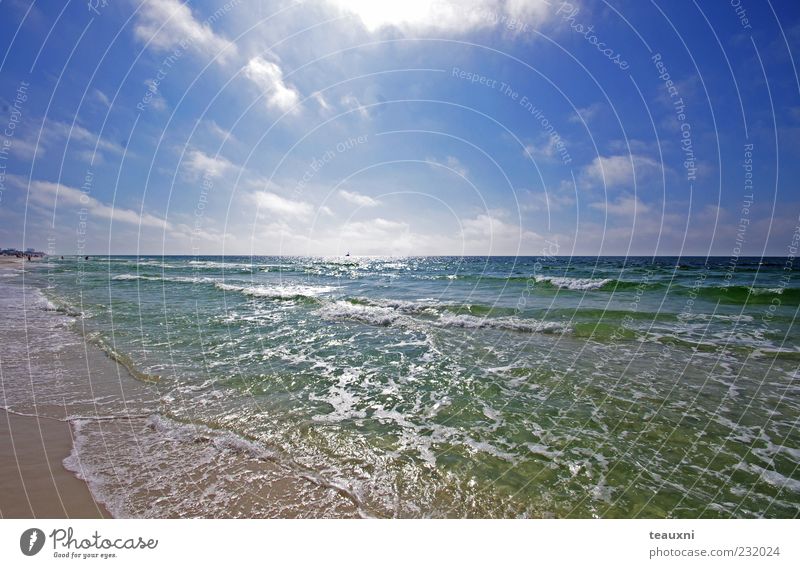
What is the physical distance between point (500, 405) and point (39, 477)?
7.75 meters

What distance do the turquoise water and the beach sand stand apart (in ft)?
5.08

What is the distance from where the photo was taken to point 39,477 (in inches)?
176

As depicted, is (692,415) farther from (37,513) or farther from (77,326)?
(77,326)

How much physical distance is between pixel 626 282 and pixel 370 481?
124 ft

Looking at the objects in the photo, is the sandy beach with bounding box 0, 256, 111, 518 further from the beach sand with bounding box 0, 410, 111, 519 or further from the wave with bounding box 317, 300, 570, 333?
the wave with bounding box 317, 300, 570, 333

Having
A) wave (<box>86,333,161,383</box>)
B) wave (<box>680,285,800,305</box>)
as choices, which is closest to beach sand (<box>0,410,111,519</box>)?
wave (<box>86,333,161,383</box>)

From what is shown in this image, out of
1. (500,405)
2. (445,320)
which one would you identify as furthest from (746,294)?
(500,405)

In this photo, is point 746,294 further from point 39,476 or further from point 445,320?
point 39,476

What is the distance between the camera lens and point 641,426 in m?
6.43

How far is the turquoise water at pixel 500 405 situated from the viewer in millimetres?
4570

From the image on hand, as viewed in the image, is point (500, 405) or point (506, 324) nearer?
point (500, 405)

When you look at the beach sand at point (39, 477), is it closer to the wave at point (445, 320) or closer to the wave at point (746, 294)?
the wave at point (445, 320)

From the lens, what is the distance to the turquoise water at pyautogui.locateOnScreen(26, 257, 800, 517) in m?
4.57
